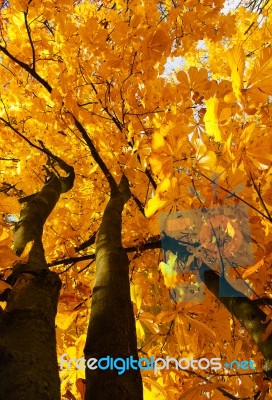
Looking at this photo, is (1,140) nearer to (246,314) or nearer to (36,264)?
(36,264)

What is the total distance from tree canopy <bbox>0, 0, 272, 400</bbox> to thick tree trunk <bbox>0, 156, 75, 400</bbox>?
11 cm

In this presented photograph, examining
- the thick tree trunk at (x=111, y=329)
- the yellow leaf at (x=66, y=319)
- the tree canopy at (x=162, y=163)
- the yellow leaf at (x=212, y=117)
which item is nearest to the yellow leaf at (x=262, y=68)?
the tree canopy at (x=162, y=163)

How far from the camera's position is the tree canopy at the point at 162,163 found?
1.09 metres

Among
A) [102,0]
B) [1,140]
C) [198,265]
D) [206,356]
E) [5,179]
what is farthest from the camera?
[5,179]

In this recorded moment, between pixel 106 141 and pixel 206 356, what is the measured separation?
5.07 feet

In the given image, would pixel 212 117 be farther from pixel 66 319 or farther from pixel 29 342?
pixel 66 319

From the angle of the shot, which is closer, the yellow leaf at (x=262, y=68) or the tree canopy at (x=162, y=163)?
the yellow leaf at (x=262, y=68)

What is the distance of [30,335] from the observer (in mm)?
973

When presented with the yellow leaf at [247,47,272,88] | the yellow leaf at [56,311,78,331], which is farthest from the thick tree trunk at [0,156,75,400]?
the yellow leaf at [247,47,272,88]

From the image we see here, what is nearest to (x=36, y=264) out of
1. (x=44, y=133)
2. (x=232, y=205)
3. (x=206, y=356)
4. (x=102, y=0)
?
(x=232, y=205)

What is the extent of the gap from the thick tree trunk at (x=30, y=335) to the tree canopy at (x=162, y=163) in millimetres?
106

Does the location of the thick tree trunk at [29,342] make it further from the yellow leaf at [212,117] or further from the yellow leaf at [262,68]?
the yellow leaf at [262,68]

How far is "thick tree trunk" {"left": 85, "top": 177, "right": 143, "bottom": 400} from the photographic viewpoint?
34.7 inches

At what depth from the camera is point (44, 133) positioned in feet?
12.4
